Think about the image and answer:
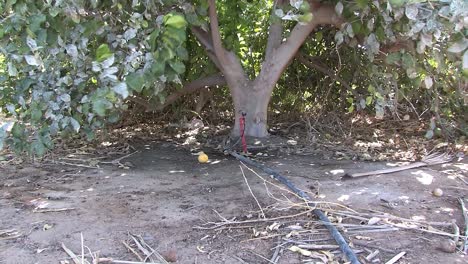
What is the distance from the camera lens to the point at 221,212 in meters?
2.95

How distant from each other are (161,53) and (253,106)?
6.76 feet

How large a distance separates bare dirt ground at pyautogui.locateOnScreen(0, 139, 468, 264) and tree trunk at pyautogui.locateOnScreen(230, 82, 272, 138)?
69cm

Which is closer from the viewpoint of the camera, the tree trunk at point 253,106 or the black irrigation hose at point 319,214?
the black irrigation hose at point 319,214

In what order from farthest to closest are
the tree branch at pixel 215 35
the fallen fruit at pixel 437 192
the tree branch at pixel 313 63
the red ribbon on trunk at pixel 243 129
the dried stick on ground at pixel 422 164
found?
the tree branch at pixel 313 63, the red ribbon on trunk at pixel 243 129, the tree branch at pixel 215 35, the dried stick on ground at pixel 422 164, the fallen fruit at pixel 437 192

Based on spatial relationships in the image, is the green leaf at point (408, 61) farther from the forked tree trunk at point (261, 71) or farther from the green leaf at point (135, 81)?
the green leaf at point (135, 81)

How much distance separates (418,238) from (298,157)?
5.55ft

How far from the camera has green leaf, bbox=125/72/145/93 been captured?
8.68 feet

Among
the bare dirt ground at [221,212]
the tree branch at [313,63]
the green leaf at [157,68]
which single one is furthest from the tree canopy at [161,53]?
the bare dirt ground at [221,212]

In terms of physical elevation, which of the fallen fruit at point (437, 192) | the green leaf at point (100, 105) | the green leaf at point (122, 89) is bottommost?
the fallen fruit at point (437, 192)

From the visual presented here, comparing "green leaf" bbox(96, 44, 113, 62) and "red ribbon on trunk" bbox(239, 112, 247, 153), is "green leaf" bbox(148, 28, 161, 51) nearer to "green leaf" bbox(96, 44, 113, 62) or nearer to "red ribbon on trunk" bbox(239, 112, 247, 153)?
"green leaf" bbox(96, 44, 113, 62)

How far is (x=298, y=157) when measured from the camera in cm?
421

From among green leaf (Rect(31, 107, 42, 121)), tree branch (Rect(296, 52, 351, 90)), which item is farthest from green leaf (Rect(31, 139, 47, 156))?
tree branch (Rect(296, 52, 351, 90))

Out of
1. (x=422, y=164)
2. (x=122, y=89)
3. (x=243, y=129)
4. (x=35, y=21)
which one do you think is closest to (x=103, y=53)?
(x=122, y=89)

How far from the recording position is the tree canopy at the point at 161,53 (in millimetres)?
2637
